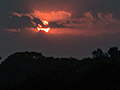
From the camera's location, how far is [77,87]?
97.5 ft

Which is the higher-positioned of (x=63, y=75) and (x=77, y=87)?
(x=63, y=75)

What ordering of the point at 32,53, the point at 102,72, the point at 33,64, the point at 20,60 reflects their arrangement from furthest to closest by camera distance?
1. the point at 32,53
2. the point at 20,60
3. the point at 33,64
4. the point at 102,72

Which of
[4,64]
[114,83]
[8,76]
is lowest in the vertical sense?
[114,83]

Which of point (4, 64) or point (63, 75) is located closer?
point (63, 75)

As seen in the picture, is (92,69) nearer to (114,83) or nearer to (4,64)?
(114,83)

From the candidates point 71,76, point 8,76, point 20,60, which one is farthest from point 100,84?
point 20,60

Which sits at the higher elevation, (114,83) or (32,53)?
(32,53)

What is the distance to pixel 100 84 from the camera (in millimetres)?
28844

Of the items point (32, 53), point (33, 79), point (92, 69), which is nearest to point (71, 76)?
point (92, 69)

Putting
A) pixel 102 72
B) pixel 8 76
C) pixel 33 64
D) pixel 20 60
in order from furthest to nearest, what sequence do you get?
pixel 20 60 → pixel 33 64 → pixel 8 76 → pixel 102 72

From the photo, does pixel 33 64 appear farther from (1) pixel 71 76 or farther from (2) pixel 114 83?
(2) pixel 114 83

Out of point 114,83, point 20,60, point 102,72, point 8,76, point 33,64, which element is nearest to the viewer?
point 114,83

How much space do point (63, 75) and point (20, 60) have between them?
1364 inches

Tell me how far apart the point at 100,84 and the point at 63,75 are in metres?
6.30
